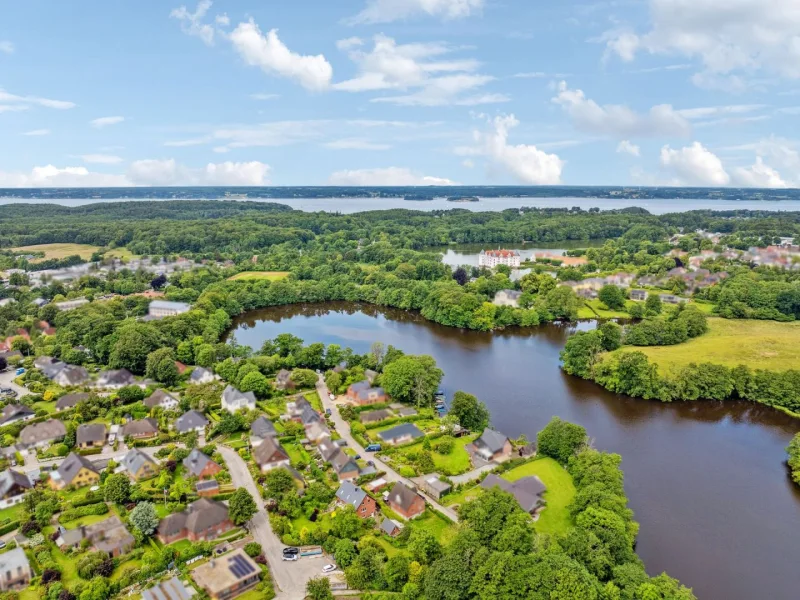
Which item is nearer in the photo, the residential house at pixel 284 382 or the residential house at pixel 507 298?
the residential house at pixel 284 382

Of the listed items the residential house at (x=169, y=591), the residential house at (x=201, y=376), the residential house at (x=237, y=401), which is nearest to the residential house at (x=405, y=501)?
the residential house at (x=169, y=591)

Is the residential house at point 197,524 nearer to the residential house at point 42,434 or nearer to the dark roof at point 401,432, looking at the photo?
the dark roof at point 401,432

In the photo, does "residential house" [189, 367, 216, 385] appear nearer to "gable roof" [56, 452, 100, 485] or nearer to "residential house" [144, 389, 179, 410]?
"residential house" [144, 389, 179, 410]

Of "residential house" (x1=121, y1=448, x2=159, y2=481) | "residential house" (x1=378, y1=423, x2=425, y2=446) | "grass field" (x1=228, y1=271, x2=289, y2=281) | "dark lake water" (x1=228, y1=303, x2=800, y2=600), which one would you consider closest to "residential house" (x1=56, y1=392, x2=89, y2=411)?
"residential house" (x1=121, y1=448, x2=159, y2=481)

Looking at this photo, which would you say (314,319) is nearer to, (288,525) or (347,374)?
(347,374)

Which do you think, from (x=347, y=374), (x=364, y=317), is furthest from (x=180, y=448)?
(x=364, y=317)

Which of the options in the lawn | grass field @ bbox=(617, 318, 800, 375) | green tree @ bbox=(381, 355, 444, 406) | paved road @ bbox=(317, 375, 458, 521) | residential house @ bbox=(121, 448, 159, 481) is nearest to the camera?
the lawn

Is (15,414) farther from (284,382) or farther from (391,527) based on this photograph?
(391,527)
